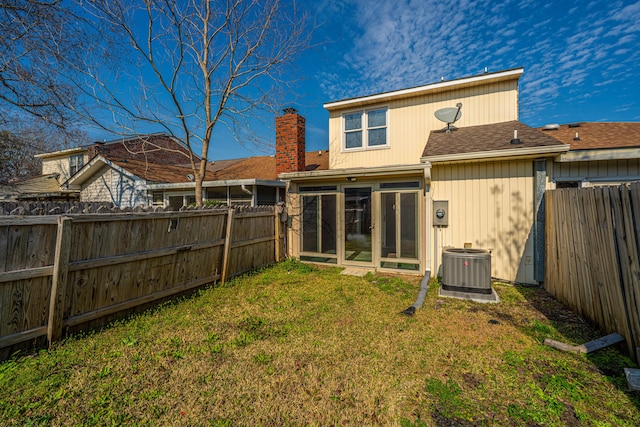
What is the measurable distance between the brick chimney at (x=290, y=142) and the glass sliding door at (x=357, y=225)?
229 cm

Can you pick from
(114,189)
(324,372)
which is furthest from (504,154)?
(114,189)

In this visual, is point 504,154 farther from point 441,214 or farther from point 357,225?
point 357,225

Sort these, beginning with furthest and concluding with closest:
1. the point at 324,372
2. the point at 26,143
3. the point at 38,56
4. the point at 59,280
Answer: the point at 26,143 < the point at 38,56 < the point at 59,280 < the point at 324,372

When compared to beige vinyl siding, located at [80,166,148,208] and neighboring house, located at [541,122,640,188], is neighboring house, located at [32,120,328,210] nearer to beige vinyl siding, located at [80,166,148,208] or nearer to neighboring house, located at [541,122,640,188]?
beige vinyl siding, located at [80,166,148,208]

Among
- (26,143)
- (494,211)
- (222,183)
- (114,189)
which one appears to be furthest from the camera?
(114,189)

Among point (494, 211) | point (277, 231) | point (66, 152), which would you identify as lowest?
point (277, 231)

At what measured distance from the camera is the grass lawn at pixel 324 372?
88.8 inches

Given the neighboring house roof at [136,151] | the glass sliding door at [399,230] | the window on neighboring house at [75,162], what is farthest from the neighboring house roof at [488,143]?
the window on neighboring house at [75,162]

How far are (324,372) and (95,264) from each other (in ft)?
10.8

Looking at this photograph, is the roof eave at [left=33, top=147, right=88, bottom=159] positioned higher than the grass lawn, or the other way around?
the roof eave at [left=33, top=147, right=88, bottom=159]

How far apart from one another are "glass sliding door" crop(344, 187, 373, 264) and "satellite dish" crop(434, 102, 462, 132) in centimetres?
319

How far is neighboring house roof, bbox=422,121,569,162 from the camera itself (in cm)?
541

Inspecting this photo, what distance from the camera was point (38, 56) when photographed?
7609 mm

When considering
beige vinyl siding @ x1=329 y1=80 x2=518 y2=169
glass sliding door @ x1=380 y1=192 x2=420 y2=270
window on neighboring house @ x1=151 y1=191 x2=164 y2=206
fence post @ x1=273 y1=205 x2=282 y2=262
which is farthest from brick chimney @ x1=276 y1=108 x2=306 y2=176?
window on neighboring house @ x1=151 y1=191 x2=164 y2=206
